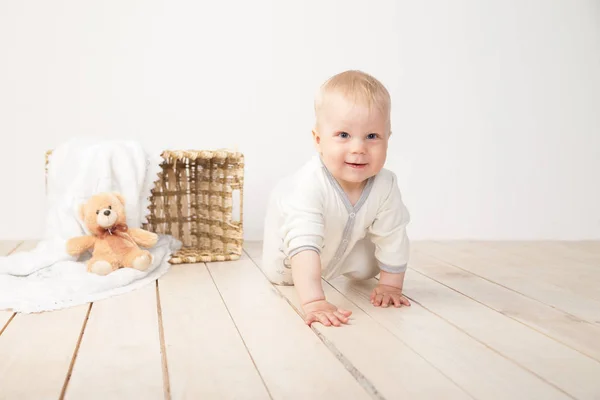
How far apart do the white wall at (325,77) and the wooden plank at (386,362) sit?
3.73 feet

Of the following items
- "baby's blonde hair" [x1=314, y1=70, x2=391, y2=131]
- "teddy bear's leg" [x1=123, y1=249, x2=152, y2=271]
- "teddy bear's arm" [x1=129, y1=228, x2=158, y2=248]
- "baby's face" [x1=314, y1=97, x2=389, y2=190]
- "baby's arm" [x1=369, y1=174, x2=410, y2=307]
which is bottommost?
"teddy bear's leg" [x1=123, y1=249, x2=152, y2=271]

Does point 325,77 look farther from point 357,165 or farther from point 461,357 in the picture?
point 461,357

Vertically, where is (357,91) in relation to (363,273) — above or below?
above

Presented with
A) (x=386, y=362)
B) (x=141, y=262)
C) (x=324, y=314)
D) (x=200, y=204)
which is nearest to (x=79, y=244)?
(x=141, y=262)

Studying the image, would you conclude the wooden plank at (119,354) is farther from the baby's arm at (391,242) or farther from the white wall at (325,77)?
the white wall at (325,77)

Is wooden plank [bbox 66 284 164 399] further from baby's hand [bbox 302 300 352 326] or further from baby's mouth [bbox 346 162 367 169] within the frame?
baby's mouth [bbox 346 162 367 169]

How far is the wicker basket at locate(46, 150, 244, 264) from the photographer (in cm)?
182

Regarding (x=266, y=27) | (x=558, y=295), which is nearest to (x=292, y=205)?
(x=558, y=295)

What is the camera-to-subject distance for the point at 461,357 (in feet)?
3.33

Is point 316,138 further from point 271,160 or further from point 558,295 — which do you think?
point 271,160

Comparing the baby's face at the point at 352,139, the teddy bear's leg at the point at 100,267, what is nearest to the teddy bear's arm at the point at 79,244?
the teddy bear's leg at the point at 100,267

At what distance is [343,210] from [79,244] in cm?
71

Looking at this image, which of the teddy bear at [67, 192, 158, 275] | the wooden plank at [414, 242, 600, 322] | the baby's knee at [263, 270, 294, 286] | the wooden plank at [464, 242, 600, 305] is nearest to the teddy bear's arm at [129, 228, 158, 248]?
the teddy bear at [67, 192, 158, 275]

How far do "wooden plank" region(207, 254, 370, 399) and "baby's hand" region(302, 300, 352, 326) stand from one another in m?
0.02
